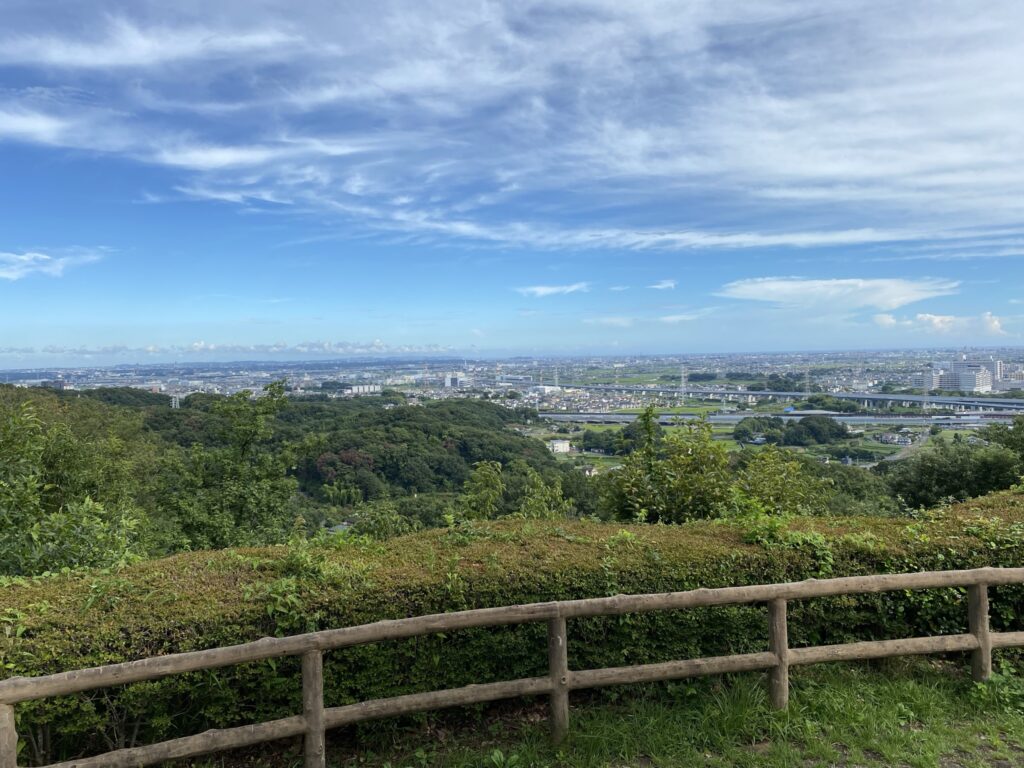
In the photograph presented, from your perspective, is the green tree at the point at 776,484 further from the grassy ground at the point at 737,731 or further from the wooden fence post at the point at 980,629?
the grassy ground at the point at 737,731

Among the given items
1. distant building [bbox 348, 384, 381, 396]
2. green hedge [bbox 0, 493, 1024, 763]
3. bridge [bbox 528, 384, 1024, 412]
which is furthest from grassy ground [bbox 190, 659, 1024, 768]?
distant building [bbox 348, 384, 381, 396]

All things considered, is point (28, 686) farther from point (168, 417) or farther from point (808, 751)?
point (168, 417)

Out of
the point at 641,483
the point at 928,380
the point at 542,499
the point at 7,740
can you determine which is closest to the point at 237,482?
the point at 542,499

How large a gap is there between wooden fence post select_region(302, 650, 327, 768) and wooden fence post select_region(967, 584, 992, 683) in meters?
4.75

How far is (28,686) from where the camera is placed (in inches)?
122

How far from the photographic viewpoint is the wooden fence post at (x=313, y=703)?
3545 mm

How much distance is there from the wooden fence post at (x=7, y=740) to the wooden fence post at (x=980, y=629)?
20.4 ft

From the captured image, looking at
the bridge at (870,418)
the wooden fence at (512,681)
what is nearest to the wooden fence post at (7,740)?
the wooden fence at (512,681)

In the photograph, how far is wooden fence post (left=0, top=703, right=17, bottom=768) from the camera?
304cm

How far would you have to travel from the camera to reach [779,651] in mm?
4250

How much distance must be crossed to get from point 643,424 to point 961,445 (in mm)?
18774

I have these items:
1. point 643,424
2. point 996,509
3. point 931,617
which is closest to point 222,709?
point 931,617


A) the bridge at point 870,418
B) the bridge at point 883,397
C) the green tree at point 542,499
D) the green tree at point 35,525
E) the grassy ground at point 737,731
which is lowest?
the bridge at point 870,418

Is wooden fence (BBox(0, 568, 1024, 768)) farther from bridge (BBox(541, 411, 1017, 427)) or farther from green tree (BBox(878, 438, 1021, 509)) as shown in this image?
bridge (BBox(541, 411, 1017, 427))
